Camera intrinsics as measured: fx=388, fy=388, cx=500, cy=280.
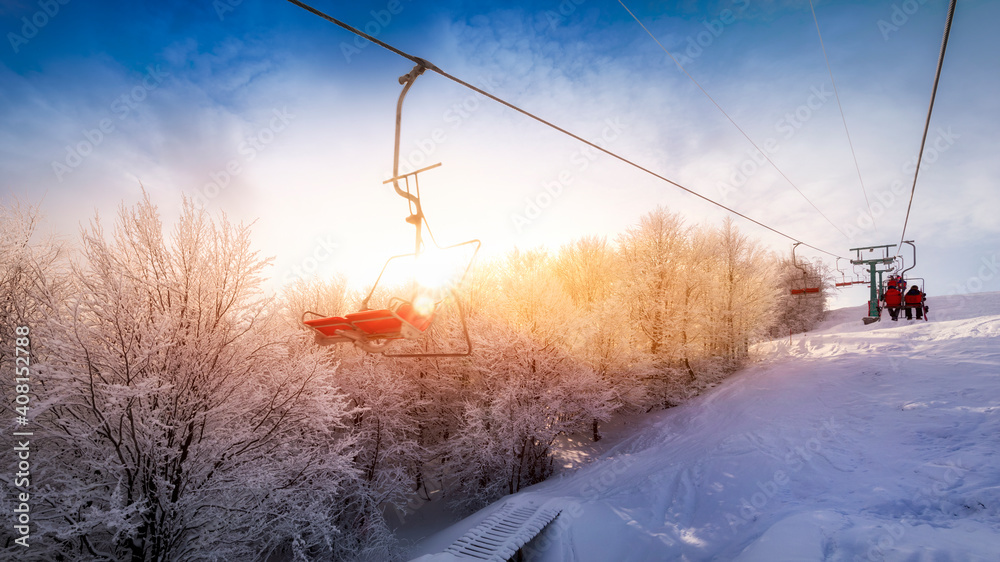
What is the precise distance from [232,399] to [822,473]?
14.9 m

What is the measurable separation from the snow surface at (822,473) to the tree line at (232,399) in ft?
12.5

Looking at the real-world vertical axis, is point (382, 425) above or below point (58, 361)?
below

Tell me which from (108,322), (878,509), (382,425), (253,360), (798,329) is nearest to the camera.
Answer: (878,509)

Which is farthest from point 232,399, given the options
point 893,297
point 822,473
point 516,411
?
point 893,297

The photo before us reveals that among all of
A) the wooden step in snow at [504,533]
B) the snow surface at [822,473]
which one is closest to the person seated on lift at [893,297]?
the snow surface at [822,473]

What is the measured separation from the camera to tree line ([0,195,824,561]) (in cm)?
785

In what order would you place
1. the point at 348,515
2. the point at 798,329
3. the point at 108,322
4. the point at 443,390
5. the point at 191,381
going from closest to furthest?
1. the point at 108,322
2. the point at 191,381
3. the point at 348,515
4. the point at 443,390
5. the point at 798,329

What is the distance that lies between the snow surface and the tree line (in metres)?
3.81

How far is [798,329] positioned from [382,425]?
47193mm

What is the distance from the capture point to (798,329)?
4416 cm

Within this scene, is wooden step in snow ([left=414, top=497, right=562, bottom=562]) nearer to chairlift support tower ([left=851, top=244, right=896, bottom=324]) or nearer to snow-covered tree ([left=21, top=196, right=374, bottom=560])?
snow-covered tree ([left=21, top=196, right=374, bottom=560])

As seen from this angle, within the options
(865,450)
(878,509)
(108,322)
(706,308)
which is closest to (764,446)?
(865,450)

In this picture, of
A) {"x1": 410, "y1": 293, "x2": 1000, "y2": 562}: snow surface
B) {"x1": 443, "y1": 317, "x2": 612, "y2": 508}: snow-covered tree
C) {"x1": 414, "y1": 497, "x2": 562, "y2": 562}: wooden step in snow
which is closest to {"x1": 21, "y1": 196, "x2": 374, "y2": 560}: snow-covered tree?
{"x1": 414, "y1": 497, "x2": 562, "y2": 562}: wooden step in snow

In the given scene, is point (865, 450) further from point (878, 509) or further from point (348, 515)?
point (348, 515)
